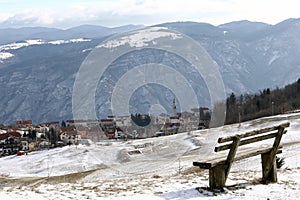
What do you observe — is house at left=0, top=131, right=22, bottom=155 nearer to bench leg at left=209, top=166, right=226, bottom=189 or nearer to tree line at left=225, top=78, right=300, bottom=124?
tree line at left=225, top=78, right=300, bottom=124

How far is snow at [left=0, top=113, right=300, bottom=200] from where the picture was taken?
458 inches

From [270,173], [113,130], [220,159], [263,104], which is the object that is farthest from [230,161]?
[263,104]

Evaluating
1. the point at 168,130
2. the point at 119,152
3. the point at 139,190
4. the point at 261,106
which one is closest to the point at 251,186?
the point at 139,190

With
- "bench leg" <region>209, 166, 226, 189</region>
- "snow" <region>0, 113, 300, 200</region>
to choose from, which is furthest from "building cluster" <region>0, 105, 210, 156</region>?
"bench leg" <region>209, 166, 226, 189</region>

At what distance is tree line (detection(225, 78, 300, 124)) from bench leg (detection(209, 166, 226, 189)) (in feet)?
290

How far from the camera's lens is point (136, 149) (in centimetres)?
5259

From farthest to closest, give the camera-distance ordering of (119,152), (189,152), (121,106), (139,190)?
(121,106) → (119,152) → (189,152) → (139,190)

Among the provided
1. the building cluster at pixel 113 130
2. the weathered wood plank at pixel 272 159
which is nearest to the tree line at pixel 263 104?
the building cluster at pixel 113 130

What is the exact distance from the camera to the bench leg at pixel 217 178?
12.0 meters

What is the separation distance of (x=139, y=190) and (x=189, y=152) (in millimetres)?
33245

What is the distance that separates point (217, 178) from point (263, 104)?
342 ft

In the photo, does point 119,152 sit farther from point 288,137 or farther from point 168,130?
point 168,130

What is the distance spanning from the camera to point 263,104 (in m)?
113

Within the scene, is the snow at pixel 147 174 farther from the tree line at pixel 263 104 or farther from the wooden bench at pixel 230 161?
the tree line at pixel 263 104
